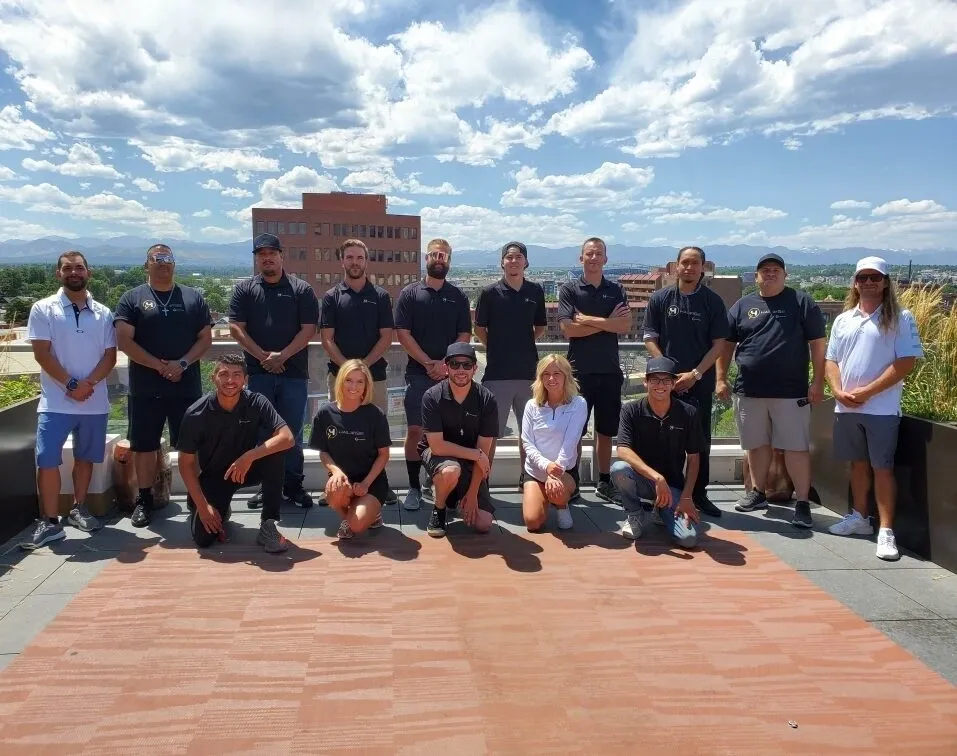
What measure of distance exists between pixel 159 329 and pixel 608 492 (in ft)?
10.5

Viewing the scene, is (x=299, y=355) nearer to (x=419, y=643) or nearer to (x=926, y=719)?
(x=419, y=643)

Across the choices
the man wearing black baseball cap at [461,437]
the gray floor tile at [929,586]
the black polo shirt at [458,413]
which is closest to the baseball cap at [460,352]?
the man wearing black baseball cap at [461,437]

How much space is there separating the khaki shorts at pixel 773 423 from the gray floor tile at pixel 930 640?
164 centimetres

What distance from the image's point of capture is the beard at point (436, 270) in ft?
15.5

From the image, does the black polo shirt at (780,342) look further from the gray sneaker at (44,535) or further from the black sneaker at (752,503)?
the gray sneaker at (44,535)

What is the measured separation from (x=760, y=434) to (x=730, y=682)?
2498 mm

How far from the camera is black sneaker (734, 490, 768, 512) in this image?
4.86 metres

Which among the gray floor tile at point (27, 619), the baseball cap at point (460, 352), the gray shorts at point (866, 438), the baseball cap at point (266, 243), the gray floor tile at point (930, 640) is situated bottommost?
the gray floor tile at point (930, 640)

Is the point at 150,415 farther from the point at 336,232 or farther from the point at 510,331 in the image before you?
the point at 336,232

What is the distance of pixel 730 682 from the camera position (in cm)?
265

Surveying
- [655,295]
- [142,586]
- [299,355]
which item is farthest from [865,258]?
[142,586]

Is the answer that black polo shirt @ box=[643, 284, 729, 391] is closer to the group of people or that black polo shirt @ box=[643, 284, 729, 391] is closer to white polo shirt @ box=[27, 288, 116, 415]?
the group of people

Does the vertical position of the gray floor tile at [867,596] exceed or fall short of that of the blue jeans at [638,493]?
it falls short

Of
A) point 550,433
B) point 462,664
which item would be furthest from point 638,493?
point 462,664
